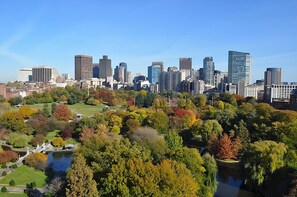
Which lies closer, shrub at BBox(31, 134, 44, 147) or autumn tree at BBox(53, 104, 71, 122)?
shrub at BBox(31, 134, 44, 147)

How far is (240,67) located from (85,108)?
10168 centimetres

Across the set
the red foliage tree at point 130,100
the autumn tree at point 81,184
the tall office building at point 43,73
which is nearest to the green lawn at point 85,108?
the red foliage tree at point 130,100

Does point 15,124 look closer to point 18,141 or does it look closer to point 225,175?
point 18,141

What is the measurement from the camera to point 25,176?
98.8 feet

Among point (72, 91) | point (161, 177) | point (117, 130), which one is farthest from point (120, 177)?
point (72, 91)

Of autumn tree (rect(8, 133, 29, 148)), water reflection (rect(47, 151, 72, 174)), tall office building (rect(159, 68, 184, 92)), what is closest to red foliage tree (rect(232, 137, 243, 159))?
water reflection (rect(47, 151, 72, 174))

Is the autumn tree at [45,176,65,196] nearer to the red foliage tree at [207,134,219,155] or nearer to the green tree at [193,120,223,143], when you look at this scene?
the red foliage tree at [207,134,219,155]

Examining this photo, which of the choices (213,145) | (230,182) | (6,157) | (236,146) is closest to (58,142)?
(6,157)

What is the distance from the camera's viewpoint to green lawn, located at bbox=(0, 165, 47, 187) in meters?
28.5

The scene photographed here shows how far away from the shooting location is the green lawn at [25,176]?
1123 inches

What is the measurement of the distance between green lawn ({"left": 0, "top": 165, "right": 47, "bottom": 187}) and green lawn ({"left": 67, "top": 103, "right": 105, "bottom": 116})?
45080 millimetres

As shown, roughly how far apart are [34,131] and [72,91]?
51.1 m

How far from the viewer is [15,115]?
5338cm

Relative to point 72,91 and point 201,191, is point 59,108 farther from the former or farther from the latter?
point 201,191
